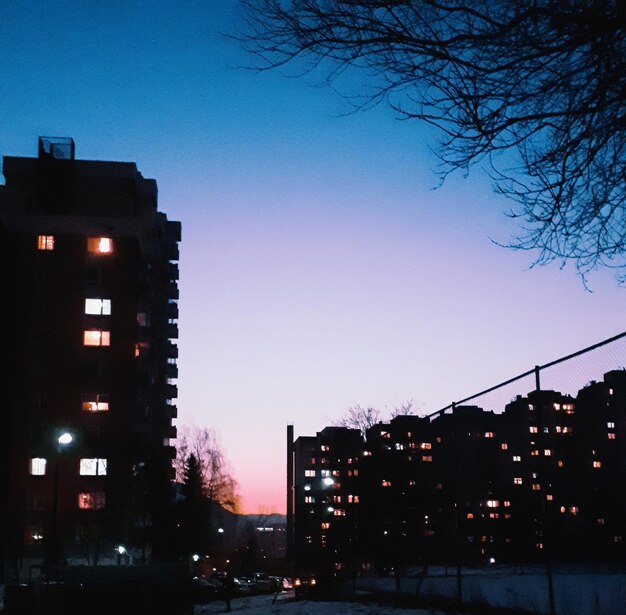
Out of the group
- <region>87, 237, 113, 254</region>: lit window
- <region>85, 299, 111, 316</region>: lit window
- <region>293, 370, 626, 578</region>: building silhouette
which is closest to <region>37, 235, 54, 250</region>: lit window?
<region>87, 237, 113, 254</region>: lit window

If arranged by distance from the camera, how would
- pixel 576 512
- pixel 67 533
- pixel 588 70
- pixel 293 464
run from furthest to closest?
pixel 293 464 → pixel 67 533 → pixel 576 512 → pixel 588 70

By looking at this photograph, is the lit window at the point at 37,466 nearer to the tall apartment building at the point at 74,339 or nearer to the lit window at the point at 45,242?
the tall apartment building at the point at 74,339

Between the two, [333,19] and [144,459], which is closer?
[333,19]

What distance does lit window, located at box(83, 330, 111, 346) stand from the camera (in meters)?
69.6

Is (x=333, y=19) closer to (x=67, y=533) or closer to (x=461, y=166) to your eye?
(x=461, y=166)

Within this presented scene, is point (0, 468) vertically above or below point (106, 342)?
below

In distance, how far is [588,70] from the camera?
769 centimetres

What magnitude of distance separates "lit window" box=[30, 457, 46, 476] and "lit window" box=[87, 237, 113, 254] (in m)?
18.1

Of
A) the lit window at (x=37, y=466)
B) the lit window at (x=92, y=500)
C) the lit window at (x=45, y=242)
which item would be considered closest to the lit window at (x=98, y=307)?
the lit window at (x=45, y=242)

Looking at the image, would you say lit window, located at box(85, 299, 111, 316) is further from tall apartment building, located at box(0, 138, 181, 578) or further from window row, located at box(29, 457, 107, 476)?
window row, located at box(29, 457, 107, 476)

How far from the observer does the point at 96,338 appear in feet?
229

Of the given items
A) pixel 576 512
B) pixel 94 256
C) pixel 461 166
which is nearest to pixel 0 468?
pixel 94 256

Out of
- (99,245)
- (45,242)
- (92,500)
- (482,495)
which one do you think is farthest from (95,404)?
(482,495)

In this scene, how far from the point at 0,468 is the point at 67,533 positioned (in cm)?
768
